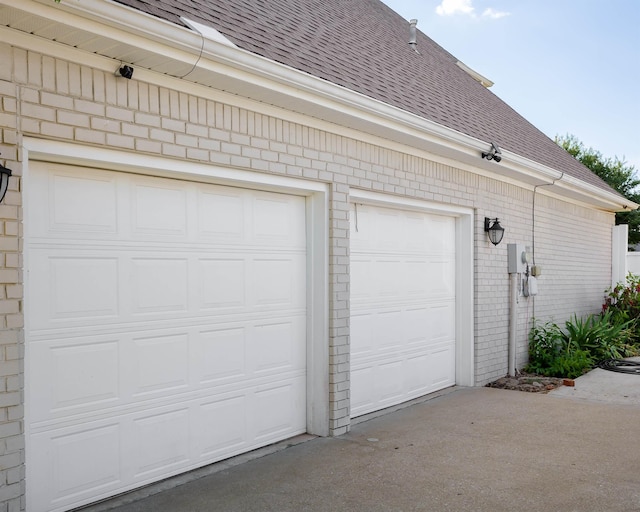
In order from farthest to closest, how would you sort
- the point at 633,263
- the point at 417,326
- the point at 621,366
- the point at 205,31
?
the point at 633,263, the point at 621,366, the point at 417,326, the point at 205,31

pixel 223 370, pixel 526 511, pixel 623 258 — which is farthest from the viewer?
pixel 623 258

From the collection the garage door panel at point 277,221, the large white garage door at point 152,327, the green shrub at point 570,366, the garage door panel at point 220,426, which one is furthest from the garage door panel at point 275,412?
the green shrub at point 570,366

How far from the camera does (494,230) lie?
8.29 meters

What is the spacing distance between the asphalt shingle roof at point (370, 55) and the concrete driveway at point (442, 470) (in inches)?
133

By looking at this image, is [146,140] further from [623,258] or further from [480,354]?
[623,258]

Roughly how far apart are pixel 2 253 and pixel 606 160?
2696 centimetres

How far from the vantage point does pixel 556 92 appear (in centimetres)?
2619

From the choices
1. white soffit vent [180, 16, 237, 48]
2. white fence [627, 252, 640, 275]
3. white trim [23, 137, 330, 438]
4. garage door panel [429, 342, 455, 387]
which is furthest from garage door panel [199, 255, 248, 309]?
white fence [627, 252, 640, 275]

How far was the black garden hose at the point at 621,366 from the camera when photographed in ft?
29.6

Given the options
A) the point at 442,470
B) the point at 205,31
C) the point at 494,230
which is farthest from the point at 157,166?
the point at 494,230

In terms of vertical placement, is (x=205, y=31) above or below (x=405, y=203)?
above

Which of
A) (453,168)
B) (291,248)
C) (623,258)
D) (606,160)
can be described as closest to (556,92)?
(606,160)

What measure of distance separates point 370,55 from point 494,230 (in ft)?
9.60

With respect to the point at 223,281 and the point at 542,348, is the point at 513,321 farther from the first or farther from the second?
the point at 223,281
